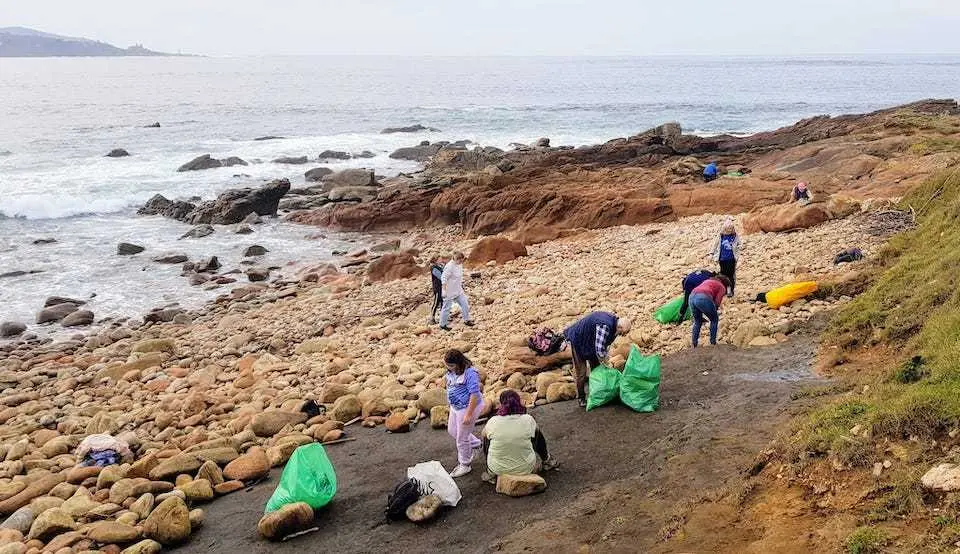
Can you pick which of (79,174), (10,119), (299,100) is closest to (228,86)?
(299,100)

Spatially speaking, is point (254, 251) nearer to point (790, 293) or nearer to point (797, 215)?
point (797, 215)

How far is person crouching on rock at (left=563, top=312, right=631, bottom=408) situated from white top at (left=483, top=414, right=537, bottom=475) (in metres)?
1.85

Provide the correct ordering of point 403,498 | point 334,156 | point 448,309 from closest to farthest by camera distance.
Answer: point 403,498
point 448,309
point 334,156

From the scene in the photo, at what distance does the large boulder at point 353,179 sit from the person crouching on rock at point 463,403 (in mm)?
27764

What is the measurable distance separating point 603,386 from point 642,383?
0.47 meters

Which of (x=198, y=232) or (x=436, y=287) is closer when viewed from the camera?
(x=436, y=287)

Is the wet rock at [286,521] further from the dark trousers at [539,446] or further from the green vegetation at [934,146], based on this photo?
the green vegetation at [934,146]

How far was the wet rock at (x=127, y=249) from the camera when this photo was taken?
25016 mm

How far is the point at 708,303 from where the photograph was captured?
33.3ft

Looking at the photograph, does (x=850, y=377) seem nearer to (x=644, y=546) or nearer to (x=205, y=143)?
(x=644, y=546)

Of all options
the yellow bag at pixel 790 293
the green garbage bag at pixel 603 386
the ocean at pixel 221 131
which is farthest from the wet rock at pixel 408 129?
the green garbage bag at pixel 603 386

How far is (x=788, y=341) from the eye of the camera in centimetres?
1018

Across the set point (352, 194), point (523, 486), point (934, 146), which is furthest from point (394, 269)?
point (934, 146)

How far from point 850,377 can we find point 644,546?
395 centimetres
